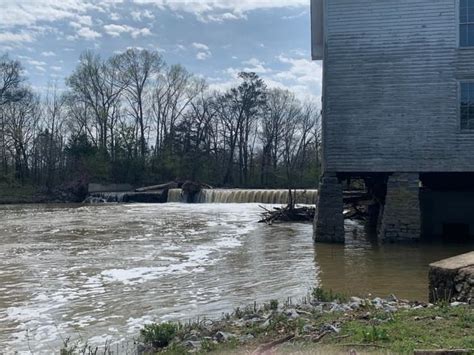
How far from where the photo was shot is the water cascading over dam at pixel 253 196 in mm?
37219

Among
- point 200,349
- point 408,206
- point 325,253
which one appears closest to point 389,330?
point 200,349

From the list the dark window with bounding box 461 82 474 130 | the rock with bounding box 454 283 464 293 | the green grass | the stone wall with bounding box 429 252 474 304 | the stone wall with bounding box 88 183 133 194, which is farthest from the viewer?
the stone wall with bounding box 88 183 133 194

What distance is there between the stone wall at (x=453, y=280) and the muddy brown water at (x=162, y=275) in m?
1.37

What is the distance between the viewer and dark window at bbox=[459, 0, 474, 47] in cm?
1534

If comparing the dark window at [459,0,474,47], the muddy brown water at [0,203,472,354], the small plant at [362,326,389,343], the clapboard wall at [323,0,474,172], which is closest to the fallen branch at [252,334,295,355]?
the small plant at [362,326,389,343]

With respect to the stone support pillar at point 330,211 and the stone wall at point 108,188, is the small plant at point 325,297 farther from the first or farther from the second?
the stone wall at point 108,188

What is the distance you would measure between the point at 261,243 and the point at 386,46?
701 centimetres

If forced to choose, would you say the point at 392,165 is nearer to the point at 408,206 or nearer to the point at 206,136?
the point at 408,206

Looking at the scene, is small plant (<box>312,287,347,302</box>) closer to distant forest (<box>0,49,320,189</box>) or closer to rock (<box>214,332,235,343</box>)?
rock (<box>214,332,235,343</box>)

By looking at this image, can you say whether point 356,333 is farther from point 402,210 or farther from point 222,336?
point 402,210

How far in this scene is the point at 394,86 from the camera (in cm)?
1565

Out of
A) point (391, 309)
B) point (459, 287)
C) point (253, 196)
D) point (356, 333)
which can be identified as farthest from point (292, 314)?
point (253, 196)

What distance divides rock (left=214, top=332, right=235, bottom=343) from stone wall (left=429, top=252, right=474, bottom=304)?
118 inches

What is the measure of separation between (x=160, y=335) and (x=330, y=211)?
35.3 ft
